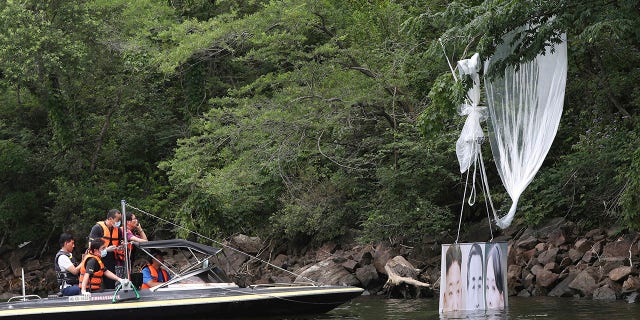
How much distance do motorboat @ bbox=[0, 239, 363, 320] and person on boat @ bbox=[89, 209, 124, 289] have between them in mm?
376

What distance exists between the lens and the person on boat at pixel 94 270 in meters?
15.6

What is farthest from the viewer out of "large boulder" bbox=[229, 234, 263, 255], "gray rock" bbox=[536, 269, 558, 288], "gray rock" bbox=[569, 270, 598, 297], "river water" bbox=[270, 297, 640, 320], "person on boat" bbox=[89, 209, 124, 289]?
"large boulder" bbox=[229, 234, 263, 255]

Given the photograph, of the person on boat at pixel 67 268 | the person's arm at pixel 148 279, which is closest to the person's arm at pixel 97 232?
the person on boat at pixel 67 268

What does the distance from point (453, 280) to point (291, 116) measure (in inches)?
426

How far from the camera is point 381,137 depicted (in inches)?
1005

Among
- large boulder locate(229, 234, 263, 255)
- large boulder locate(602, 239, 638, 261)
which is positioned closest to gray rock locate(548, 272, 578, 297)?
large boulder locate(602, 239, 638, 261)

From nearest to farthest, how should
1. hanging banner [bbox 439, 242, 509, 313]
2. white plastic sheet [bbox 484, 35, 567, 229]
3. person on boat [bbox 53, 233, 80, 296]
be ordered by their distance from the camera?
white plastic sheet [bbox 484, 35, 567, 229], hanging banner [bbox 439, 242, 509, 313], person on boat [bbox 53, 233, 80, 296]

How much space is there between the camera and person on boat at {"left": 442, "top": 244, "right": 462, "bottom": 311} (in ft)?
48.4

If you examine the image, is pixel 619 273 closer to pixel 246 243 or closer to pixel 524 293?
pixel 524 293

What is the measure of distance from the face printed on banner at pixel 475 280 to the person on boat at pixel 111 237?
598 cm

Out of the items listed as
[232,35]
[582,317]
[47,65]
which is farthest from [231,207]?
[582,317]

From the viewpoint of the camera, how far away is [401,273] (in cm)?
2191

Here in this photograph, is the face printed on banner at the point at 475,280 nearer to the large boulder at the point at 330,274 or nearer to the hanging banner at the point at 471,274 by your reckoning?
the hanging banner at the point at 471,274

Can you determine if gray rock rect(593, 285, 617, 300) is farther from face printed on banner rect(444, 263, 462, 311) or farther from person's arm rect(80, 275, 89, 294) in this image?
person's arm rect(80, 275, 89, 294)
